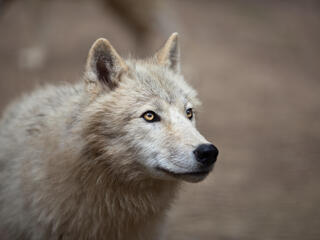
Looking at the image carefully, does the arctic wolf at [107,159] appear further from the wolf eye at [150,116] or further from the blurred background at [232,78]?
the blurred background at [232,78]

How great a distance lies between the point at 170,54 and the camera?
4176 mm

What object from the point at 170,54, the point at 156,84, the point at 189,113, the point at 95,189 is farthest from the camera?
the point at 170,54

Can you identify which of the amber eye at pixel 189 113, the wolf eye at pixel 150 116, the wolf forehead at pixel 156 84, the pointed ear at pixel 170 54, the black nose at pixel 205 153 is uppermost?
the pointed ear at pixel 170 54

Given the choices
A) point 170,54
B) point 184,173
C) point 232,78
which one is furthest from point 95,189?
point 232,78

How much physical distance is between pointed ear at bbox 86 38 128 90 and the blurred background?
1328mm

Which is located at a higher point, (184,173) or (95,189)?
(184,173)

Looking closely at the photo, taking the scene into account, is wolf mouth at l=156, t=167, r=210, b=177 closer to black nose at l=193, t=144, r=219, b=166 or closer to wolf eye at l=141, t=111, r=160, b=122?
black nose at l=193, t=144, r=219, b=166

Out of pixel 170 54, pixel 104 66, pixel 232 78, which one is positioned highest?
pixel 232 78

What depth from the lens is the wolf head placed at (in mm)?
3170

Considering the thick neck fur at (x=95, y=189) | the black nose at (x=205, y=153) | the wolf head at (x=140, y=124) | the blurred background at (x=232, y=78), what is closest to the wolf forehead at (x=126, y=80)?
the wolf head at (x=140, y=124)

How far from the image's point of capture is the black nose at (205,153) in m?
3.08

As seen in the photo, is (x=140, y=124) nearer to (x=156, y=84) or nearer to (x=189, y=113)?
(x=156, y=84)

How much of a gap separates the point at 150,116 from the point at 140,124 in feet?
0.39

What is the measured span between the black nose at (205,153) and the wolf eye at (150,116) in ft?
1.64
